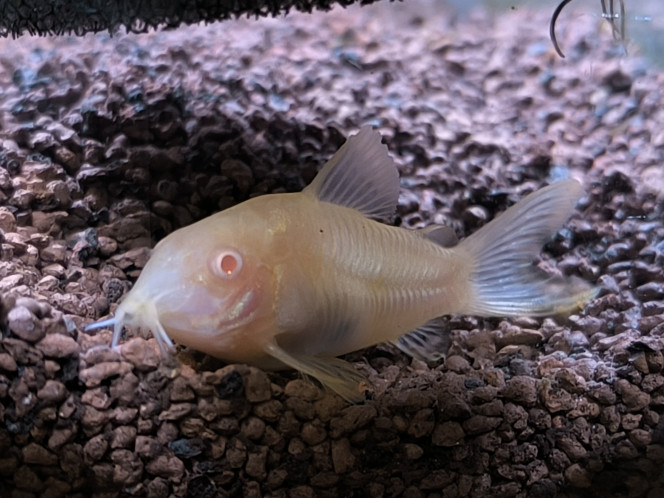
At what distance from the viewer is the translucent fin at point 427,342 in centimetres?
180

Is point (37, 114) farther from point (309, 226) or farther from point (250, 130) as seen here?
point (309, 226)

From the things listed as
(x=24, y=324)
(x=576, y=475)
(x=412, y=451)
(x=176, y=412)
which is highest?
(x=24, y=324)

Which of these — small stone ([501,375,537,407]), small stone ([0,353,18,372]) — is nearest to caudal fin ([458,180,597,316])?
small stone ([501,375,537,407])

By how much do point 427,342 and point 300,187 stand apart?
745 millimetres

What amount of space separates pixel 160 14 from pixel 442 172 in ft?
4.16

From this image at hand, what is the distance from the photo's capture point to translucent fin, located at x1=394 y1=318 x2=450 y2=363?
1804 mm

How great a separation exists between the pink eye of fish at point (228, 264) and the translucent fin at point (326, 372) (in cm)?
20

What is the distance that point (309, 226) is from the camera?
159 centimetres

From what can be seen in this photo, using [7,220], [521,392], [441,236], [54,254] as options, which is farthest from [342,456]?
[7,220]

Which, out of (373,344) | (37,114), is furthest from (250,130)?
(373,344)

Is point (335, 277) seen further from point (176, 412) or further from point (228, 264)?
point (176, 412)

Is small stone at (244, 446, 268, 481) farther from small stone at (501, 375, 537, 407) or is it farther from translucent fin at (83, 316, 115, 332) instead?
small stone at (501, 375, 537, 407)

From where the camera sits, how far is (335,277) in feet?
5.21

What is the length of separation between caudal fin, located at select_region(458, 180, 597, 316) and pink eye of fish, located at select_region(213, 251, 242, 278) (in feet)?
2.26
